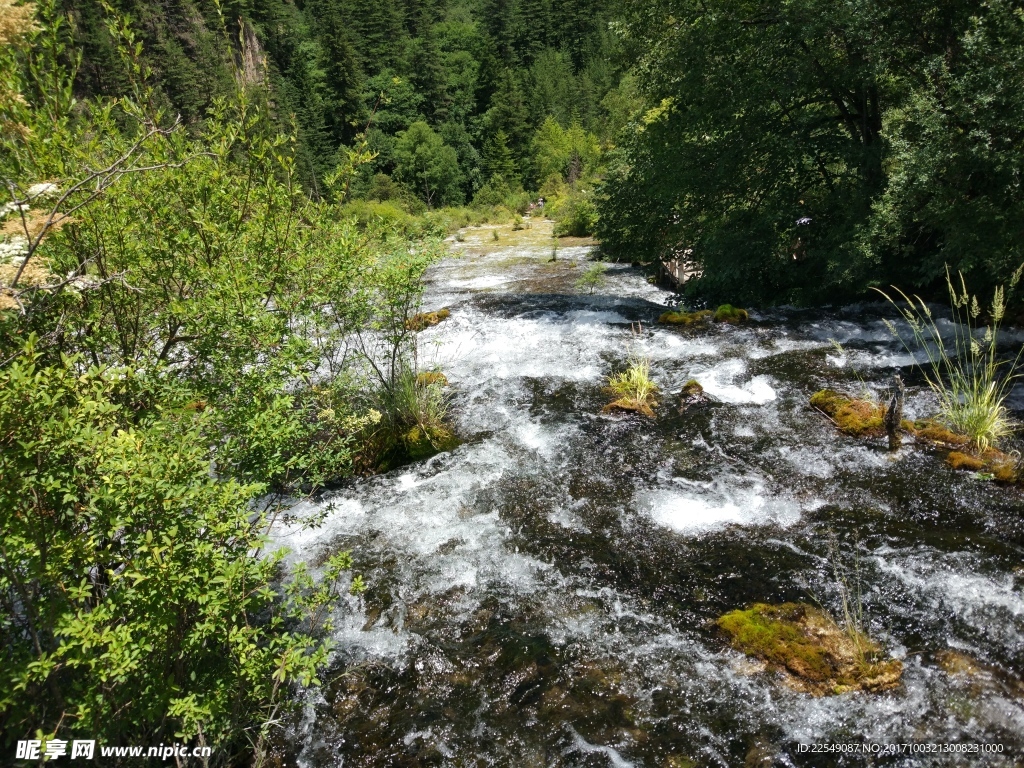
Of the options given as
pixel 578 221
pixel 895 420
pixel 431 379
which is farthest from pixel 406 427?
pixel 578 221

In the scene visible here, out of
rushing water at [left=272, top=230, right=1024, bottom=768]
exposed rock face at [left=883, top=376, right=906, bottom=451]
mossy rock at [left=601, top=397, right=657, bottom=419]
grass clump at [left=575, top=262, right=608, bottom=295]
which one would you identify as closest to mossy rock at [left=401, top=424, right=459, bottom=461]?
rushing water at [left=272, top=230, right=1024, bottom=768]

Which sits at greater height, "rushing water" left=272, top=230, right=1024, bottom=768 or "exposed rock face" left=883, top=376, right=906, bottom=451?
"exposed rock face" left=883, top=376, right=906, bottom=451

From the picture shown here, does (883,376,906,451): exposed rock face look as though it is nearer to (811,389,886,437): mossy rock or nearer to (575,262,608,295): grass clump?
(811,389,886,437): mossy rock

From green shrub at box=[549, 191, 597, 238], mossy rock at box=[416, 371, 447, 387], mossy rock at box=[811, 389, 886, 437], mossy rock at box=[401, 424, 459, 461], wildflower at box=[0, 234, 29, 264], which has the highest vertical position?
wildflower at box=[0, 234, 29, 264]

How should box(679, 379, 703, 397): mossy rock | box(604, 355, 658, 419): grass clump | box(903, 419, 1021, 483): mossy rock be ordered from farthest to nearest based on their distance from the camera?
box(679, 379, 703, 397): mossy rock < box(604, 355, 658, 419): grass clump < box(903, 419, 1021, 483): mossy rock

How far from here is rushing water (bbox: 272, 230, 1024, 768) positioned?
339 centimetres

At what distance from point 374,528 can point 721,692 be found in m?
3.44

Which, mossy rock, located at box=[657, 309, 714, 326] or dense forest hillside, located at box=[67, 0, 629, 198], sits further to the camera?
dense forest hillside, located at box=[67, 0, 629, 198]

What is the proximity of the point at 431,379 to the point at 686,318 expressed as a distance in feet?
17.5

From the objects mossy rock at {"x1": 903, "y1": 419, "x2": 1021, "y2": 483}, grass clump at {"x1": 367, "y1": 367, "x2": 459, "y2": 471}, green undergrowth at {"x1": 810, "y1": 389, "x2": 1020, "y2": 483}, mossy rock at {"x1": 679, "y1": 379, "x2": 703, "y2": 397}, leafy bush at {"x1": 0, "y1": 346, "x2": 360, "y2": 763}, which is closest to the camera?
leafy bush at {"x1": 0, "y1": 346, "x2": 360, "y2": 763}

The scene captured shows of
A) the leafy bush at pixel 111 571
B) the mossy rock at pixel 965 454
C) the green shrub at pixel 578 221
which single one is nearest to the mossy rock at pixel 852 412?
the mossy rock at pixel 965 454

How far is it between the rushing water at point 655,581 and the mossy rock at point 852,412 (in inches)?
6.9

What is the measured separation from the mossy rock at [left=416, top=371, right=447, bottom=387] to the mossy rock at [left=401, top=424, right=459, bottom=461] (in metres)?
0.78

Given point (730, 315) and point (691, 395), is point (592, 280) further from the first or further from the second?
point (691, 395)
